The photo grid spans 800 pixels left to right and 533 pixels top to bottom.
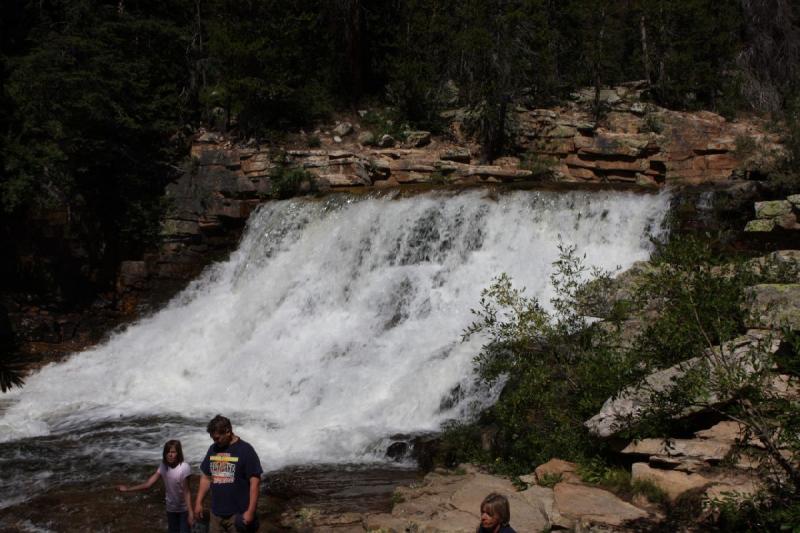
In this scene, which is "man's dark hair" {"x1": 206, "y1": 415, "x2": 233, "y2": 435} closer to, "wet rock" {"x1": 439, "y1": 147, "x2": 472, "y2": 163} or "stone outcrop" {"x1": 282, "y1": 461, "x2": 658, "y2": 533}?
"stone outcrop" {"x1": 282, "y1": 461, "x2": 658, "y2": 533}

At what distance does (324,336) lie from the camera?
42.2 feet

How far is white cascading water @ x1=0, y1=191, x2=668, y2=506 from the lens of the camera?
10.0m

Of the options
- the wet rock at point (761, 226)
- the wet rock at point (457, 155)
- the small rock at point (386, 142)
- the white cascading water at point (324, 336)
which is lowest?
the white cascading water at point (324, 336)

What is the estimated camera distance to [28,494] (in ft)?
26.8

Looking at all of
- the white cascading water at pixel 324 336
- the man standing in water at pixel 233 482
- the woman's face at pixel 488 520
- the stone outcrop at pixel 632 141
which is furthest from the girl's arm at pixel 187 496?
the stone outcrop at pixel 632 141

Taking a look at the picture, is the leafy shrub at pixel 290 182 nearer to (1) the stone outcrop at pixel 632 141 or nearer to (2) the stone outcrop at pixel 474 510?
(1) the stone outcrop at pixel 632 141

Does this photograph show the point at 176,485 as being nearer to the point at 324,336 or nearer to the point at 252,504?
the point at 252,504

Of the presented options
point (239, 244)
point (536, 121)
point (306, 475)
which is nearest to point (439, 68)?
point (536, 121)

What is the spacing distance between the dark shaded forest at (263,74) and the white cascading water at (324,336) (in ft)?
12.2

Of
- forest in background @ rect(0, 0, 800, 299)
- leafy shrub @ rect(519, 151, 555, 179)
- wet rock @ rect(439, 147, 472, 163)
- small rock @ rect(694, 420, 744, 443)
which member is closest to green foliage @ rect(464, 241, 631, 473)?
small rock @ rect(694, 420, 744, 443)

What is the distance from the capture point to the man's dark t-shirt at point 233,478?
188 inches

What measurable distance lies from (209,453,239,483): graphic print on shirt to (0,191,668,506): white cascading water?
429 centimetres

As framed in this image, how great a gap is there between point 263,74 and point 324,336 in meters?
11.2

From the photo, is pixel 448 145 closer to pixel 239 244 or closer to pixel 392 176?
pixel 392 176
